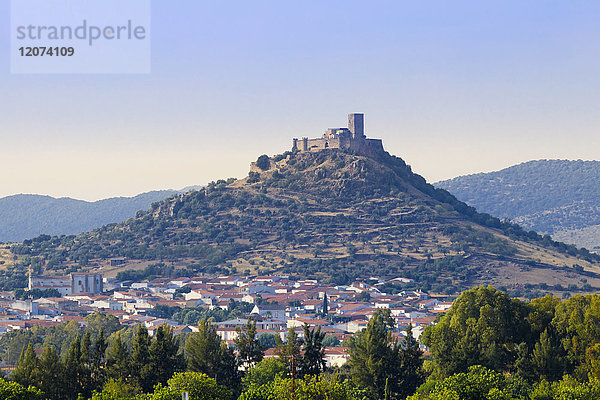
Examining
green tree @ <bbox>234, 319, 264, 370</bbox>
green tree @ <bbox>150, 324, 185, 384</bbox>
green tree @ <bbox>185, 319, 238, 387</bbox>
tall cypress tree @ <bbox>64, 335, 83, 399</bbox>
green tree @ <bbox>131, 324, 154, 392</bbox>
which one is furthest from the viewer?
green tree @ <bbox>234, 319, 264, 370</bbox>

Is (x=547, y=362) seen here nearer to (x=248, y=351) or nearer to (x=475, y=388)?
(x=475, y=388)

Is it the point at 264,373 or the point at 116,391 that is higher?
the point at 116,391

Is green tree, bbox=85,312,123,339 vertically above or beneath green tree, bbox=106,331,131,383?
beneath

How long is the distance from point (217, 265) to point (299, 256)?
1115 cm

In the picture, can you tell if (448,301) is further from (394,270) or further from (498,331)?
(498,331)

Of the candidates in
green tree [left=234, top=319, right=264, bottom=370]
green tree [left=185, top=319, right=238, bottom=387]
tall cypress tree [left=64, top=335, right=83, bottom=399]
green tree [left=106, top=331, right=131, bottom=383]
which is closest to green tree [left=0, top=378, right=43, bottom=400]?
tall cypress tree [left=64, top=335, right=83, bottom=399]

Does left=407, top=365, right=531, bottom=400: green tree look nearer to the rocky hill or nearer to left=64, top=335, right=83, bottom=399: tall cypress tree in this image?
left=64, top=335, right=83, bottom=399: tall cypress tree

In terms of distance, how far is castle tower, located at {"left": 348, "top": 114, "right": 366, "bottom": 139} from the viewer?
531 feet

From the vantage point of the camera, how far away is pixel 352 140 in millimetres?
161625

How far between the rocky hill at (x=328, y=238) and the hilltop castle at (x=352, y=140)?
1283 millimetres

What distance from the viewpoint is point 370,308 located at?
114250 mm

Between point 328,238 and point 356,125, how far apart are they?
846 inches

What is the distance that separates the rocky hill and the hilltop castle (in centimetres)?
128

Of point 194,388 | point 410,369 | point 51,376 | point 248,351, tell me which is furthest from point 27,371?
point 410,369
